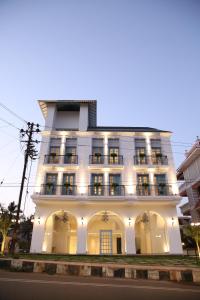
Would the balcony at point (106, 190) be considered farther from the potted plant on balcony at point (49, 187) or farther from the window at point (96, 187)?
the potted plant on balcony at point (49, 187)

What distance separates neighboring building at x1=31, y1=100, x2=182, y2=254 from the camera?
18.1m

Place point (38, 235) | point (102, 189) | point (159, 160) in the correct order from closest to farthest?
1. point (38, 235)
2. point (102, 189)
3. point (159, 160)

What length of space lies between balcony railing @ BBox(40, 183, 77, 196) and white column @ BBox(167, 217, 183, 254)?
866 centimetres

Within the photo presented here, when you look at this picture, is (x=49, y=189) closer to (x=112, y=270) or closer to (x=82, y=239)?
(x=82, y=239)

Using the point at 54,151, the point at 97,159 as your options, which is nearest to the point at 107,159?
the point at 97,159

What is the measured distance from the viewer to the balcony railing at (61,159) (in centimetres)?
2021

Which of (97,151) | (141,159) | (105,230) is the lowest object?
(105,230)

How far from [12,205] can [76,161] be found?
23.5 meters

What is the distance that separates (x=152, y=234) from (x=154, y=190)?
435cm

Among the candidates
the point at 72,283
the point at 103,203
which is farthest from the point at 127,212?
the point at 72,283

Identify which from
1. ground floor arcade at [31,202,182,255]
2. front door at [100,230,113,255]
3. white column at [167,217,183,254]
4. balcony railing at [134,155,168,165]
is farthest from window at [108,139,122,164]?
white column at [167,217,183,254]

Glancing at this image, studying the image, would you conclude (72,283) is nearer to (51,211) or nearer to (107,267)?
(107,267)

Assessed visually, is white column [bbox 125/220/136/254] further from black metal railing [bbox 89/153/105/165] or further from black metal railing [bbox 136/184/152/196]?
black metal railing [bbox 89/153/105/165]

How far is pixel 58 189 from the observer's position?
18922 millimetres
